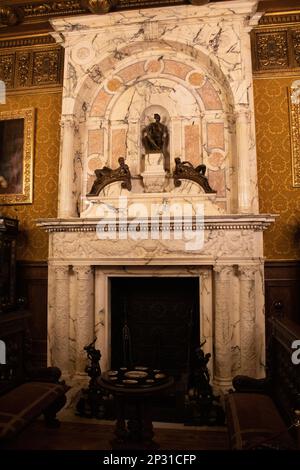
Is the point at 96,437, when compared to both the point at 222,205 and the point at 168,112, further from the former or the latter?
the point at 168,112

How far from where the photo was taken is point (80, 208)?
16.4 ft

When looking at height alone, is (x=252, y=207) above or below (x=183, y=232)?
above

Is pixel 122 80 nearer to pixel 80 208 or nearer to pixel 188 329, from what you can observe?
pixel 80 208

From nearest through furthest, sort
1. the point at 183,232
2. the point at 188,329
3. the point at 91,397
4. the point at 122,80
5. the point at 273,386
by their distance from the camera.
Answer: the point at 273,386, the point at 91,397, the point at 183,232, the point at 188,329, the point at 122,80

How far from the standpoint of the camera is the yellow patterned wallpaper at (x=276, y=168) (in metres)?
4.84

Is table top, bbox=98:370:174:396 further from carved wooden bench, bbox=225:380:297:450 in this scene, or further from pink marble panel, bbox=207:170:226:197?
pink marble panel, bbox=207:170:226:197

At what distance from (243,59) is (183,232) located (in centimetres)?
228

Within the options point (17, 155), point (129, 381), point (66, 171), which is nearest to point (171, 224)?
point (66, 171)

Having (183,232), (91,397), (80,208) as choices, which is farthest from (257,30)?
(91,397)

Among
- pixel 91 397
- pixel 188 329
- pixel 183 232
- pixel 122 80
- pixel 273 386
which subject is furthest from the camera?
pixel 122 80

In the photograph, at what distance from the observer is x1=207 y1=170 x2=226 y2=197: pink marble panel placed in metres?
4.74

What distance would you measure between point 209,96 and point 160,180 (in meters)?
1.28

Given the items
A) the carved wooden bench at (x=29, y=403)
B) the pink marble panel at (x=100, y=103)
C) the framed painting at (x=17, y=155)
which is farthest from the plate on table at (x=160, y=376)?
the pink marble panel at (x=100, y=103)

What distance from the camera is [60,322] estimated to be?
184 inches
